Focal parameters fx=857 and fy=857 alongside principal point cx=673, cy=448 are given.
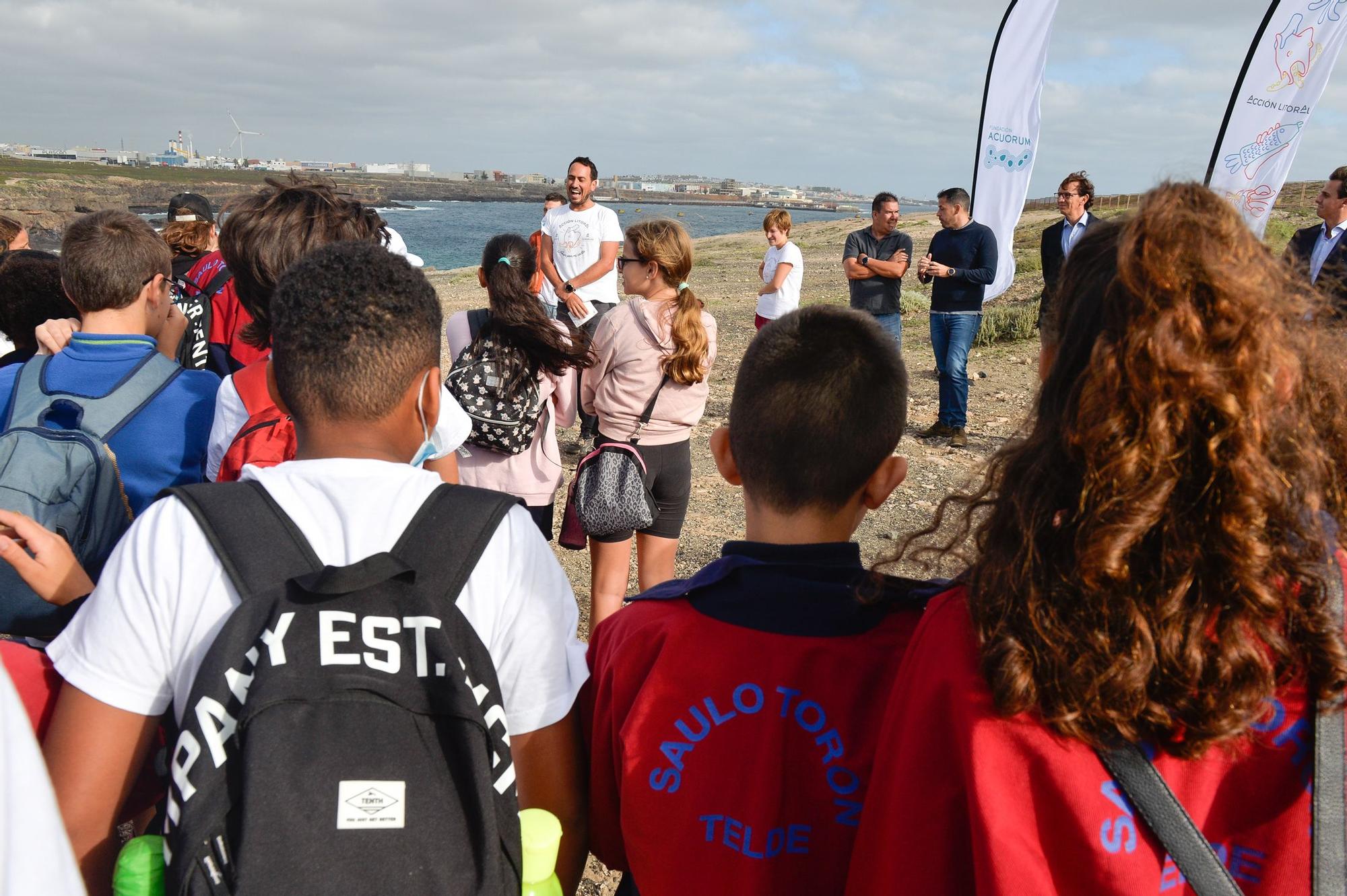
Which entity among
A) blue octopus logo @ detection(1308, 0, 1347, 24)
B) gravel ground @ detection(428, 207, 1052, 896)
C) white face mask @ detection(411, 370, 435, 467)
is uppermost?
blue octopus logo @ detection(1308, 0, 1347, 24)

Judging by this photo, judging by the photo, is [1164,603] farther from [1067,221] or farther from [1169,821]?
[1067,221]

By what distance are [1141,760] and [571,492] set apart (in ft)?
9.23

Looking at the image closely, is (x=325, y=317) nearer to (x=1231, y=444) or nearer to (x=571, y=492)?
(x=1231, y=444)

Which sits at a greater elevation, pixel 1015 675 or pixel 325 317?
pixel 325 317

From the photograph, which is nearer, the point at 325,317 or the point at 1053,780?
the point at 1053,780

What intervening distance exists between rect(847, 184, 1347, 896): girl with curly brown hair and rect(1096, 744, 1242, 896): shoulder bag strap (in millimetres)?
20

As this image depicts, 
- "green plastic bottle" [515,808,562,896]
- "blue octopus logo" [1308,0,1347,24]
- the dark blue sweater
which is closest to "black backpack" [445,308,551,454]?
"green plastic bottle" [515,808,562,896]

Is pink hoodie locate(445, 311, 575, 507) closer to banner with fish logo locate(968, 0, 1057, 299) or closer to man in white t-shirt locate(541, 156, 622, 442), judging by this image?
man in white t-shirt locate(541, 156, 622, 442)

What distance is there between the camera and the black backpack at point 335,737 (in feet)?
3.77

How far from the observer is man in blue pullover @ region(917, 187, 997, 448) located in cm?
734

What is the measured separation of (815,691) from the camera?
1429 millimetres

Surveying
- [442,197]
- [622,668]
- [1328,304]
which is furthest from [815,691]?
[442,197]

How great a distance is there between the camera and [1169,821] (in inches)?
41.6

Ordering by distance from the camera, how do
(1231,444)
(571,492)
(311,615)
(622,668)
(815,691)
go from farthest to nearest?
1. (571,492)
2. (622,668)
3. (815,691)
4. (311,615)
5. (1231,444)
